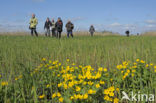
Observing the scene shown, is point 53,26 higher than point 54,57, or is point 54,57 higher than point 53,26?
point 53,26

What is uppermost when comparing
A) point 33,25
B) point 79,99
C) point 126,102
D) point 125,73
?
point 33,25

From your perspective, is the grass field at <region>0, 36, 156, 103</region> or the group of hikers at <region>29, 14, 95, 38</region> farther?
the group of hikers at <region>29, 14, 95, 38</region>

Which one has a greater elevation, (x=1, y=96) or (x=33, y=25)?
(x=33, y=25)

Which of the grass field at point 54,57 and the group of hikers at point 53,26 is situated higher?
the group of hikers at point 53,26

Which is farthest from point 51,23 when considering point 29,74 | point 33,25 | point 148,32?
point 148,32

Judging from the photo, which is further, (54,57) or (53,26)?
(53,26)

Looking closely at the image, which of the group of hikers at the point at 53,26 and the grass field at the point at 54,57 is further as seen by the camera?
the group of hikers at the point at 53,26

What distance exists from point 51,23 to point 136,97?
50.6ft

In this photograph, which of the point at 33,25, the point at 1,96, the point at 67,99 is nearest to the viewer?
the point at 67,99

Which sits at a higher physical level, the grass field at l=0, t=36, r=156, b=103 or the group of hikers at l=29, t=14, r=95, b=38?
the group of hikers at l=29, t=14, r=95, b=38

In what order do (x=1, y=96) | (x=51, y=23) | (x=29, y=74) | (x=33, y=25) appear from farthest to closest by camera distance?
(x=51, y=23) → (x=33, y=25) → (x=29, y=74) → (x=1, y=96)

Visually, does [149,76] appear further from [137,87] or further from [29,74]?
[29,74]

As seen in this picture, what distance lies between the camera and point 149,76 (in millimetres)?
3299

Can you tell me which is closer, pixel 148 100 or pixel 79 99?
pixel 79 99
